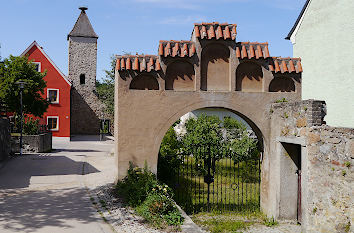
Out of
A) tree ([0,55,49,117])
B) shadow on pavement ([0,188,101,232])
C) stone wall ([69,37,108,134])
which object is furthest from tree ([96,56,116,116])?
shadow on pavement ([0,188,101,232])

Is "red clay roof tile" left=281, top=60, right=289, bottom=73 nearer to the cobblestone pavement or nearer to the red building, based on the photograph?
the cobblestone pavement

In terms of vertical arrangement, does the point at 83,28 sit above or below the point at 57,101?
above

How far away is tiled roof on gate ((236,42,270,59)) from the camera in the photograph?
31.1ft

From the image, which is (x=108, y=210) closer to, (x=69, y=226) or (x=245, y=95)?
(x=69, y=226)

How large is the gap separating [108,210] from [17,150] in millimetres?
14536

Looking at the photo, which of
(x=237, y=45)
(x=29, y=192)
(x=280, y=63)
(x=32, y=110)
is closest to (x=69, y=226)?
(x=29, y=192)

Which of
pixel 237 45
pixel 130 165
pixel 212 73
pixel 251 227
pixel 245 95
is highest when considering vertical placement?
pixel 237 45

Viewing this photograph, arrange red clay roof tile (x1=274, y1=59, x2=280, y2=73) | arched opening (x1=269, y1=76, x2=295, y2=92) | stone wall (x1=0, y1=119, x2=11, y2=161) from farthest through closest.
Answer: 1. stone wall (x1=0, y1=119, x2=11, y2=161)
2. arched opening (x1=269, y1=76, x2=295, y2=92)
3. red clay roof tile (x1=274, y1=59, x2=280, y2=73)

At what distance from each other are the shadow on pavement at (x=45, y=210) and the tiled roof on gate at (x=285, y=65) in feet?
20.4

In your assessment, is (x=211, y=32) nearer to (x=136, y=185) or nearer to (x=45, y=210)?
(x=136, y=185)

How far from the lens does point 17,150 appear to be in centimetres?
2045

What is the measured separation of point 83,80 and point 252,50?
3348 cm

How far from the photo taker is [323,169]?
731 centimetres

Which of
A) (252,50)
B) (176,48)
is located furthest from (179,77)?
(252,50)
